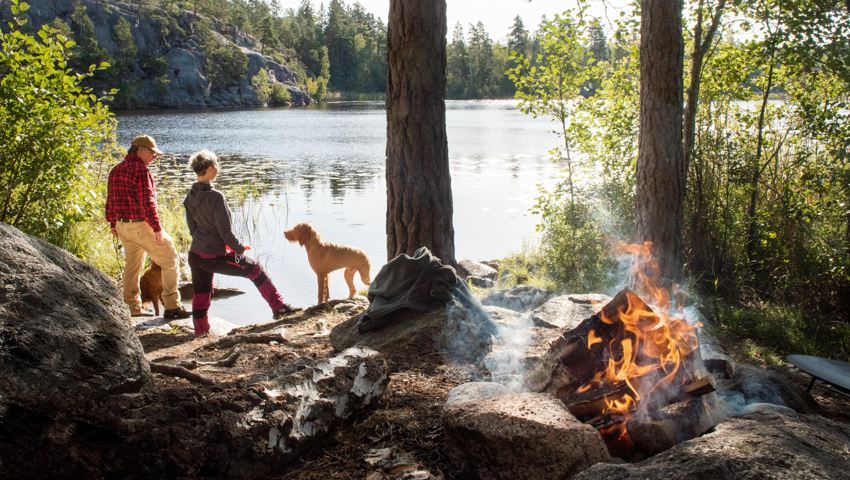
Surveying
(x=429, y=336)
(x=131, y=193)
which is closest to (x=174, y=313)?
(x=131, y=193)

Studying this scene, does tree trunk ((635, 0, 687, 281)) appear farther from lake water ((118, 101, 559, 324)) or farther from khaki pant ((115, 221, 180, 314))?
khaki pant ((115, 221, 180, 314))

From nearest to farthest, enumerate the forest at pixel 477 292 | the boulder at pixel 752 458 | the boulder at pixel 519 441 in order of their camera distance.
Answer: the boulder at pixel 752 458 < the forest at pixel 477 292 < the boulder at pixel 519 441

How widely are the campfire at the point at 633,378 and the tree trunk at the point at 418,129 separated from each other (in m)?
2.91

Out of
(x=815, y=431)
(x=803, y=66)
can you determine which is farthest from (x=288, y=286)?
(x=815, y=431)

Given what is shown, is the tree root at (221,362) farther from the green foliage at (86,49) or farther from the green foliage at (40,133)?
the green foliage at (86,49)

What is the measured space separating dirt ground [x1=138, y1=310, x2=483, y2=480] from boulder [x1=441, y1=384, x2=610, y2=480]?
145 millimetres

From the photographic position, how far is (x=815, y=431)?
2.28 meters

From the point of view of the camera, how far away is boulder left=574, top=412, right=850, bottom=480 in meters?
1.85

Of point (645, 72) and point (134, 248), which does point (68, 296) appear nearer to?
point (134, 248)

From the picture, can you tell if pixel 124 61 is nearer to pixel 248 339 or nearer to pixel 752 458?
pixel 248 339

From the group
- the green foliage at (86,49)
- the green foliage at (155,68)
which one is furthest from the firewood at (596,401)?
the green foliage at (155,68)

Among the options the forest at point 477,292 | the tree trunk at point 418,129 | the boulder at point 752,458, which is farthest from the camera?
the tree trunk at point 418,129

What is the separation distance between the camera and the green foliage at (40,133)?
672cm

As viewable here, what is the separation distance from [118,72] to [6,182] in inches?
2771
